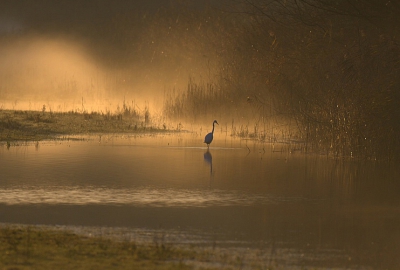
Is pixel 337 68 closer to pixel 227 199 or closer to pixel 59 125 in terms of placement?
pixel 227 199

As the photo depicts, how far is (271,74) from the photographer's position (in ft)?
61.8

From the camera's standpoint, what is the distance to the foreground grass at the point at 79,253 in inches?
256

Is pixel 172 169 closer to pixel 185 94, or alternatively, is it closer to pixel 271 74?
pixel 271 74

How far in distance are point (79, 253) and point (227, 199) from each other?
4.56 m

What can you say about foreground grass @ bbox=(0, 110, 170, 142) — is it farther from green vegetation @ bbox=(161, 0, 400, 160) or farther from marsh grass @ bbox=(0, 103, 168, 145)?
green vegetation @ bbox=(161, 0, 400, 160)

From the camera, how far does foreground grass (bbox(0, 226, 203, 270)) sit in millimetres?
6492

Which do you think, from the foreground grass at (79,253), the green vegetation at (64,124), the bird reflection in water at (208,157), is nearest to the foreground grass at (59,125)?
the green vegetation at (64,124)

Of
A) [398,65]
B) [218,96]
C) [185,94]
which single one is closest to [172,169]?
[398,65]

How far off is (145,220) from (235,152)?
36.5 feet

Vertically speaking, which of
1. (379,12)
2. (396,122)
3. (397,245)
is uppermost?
(379,12)

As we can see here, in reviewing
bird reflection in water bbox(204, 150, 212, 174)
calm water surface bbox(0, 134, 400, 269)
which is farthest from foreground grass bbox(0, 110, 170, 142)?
bird reflection in water bbox(204, 150, 212, 174)

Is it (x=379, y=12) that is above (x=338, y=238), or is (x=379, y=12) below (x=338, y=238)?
above

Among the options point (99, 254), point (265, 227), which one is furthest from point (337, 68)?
point (99, 254)

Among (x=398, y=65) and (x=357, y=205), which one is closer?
(x=357, y=205)
